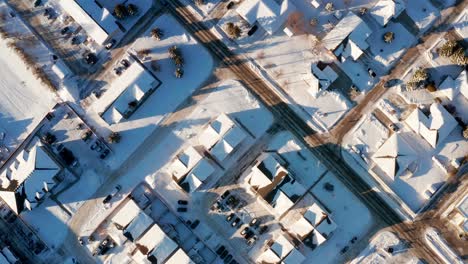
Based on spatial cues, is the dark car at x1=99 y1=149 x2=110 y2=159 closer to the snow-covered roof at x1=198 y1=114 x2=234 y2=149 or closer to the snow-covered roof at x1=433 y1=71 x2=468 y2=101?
the snow-covered roof at x1=198 y1=114 x2=234 y2=149

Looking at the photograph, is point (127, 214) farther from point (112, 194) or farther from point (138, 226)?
point (112, 194)

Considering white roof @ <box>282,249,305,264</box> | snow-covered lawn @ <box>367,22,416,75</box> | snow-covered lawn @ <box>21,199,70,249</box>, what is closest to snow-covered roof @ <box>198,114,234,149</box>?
white roof @ <box>282,249,305,264</box>

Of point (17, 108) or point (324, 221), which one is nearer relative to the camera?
point (324, 221)

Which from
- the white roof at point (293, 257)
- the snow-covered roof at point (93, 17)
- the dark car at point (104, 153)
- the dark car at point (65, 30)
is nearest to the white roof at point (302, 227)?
the white roof at point (293, 257)

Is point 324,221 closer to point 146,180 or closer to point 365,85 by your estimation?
point 365,85

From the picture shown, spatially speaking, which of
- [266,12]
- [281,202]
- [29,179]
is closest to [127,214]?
[29,179]

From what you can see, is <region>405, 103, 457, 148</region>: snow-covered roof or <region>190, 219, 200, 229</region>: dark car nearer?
<region>405, 103, 457, 148</region>: snow-covered roof

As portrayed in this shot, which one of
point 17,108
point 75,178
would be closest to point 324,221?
point 75,178
